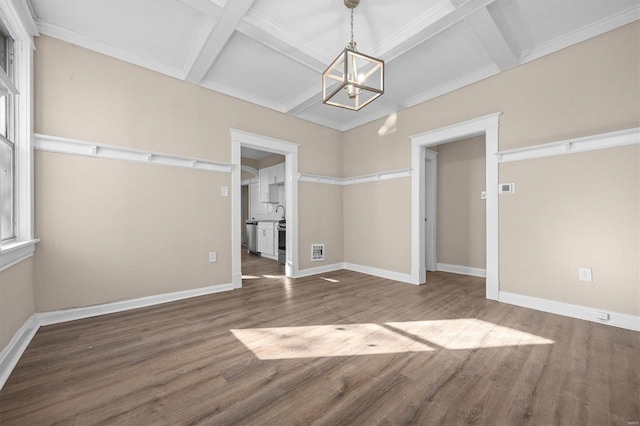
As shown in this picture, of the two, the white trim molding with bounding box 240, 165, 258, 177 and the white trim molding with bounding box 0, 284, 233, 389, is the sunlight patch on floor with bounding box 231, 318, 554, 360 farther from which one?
the white trim molding with bounding box 240, 165, 258, 177

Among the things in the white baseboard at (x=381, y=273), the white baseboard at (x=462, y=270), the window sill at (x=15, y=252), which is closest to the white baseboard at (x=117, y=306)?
the window sill at (x=15, y=252)

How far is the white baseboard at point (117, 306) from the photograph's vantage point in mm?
2607

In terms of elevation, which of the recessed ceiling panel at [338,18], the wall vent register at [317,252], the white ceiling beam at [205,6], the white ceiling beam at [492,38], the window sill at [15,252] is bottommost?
the wall vent register at [317,252]

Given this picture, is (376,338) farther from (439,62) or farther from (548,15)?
(548,15)

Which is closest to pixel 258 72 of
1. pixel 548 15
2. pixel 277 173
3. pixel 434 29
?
pixel 434 29

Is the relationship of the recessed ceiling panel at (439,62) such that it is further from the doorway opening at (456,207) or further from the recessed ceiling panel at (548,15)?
the doorway opening at (456,207)

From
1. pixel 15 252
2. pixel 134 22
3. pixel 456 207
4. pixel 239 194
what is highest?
pixel 134 22

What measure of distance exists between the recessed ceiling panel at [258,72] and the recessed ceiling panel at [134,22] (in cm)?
39

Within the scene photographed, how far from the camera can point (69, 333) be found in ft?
7.83

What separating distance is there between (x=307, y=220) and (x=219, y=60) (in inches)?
108

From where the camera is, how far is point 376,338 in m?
2.30

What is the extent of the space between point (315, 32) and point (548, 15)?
2246 millimetres

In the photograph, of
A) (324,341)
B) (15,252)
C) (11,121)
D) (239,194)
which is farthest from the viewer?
(239,194)

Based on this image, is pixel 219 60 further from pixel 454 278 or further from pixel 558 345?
pixel 454 278
